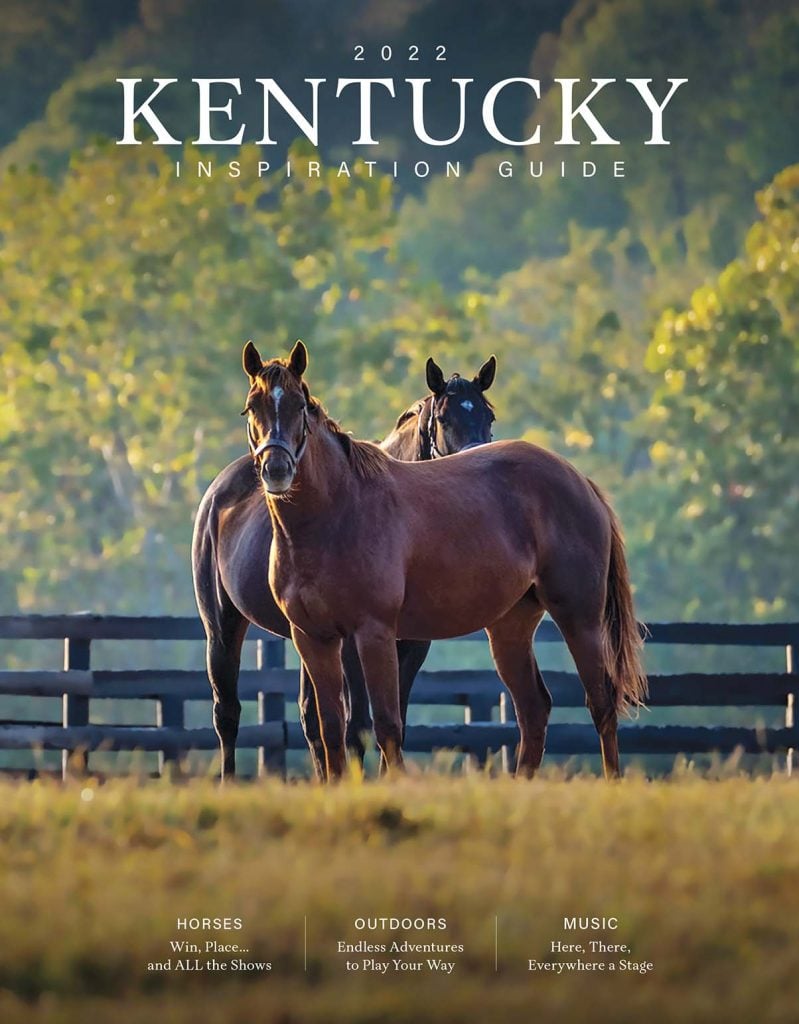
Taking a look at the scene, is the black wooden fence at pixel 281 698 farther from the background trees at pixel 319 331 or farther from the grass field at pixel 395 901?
the background trees at pixel 319 331

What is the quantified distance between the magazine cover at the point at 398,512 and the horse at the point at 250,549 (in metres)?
0.03

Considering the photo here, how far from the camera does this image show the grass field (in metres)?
4.55

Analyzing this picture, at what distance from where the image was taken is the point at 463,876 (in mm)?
5508

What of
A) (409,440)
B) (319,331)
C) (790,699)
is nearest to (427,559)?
(409,440)

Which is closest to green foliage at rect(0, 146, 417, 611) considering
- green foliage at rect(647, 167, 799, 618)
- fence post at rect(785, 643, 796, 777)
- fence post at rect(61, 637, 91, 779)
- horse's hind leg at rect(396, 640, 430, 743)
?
green foliage at rect(647, 167, 799, 618)

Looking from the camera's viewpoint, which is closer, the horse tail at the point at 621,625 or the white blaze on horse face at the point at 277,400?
the white blaze on horse face at the point at 277,400

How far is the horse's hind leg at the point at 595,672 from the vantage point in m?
9.30

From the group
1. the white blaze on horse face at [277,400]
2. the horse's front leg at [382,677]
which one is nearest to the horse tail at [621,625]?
the horse's front leg at [382,677]

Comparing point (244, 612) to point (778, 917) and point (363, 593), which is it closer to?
point (363, 593)

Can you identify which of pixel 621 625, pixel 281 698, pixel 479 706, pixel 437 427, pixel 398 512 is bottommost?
pixel 479 706

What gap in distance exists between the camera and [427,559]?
27.5 ft

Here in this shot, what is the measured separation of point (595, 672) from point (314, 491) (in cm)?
219

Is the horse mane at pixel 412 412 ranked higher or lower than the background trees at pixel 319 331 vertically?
lower

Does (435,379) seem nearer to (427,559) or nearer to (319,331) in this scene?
(427,559)
